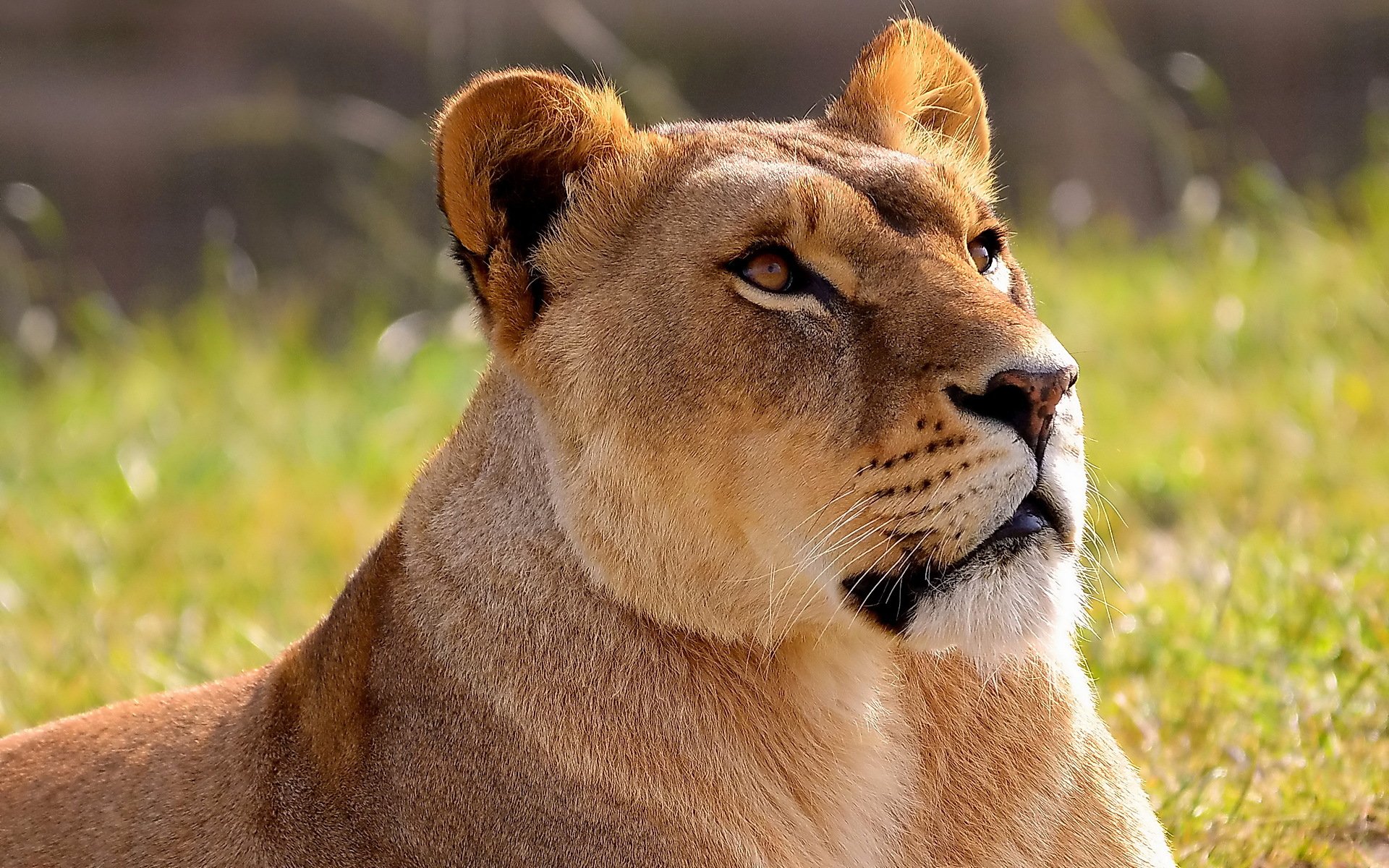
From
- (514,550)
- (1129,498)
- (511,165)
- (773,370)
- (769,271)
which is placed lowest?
(1129,498)

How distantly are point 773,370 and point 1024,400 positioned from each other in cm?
33

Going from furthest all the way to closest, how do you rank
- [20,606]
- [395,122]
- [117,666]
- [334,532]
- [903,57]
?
[395,122], [334,532], [20,606], [117,666], [903,57]

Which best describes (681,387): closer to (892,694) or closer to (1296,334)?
(892,694)

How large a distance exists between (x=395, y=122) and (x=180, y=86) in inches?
85.7

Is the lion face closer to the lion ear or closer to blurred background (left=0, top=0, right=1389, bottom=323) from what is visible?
Result: the lion ear

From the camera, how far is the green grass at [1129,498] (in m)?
3.13

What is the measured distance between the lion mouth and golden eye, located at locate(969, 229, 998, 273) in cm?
49

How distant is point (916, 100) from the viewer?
9.59 feet

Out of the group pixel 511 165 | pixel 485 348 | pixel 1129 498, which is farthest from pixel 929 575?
pixel 485 348

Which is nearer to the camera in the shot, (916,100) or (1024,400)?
(1024,400)

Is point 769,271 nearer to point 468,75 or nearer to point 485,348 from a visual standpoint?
point 485,348

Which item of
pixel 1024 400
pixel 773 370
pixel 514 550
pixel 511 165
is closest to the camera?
pixel 1024 400

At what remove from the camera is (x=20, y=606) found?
4.58 meters

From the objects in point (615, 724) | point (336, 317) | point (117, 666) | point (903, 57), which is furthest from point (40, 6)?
point (615, 724)
